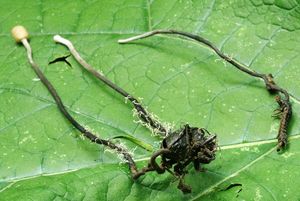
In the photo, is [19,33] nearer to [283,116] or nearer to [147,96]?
[147,96]

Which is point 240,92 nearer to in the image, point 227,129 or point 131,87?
point 227,129

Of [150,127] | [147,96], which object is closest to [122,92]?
[147,96]

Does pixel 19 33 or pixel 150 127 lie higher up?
pixel 19 33

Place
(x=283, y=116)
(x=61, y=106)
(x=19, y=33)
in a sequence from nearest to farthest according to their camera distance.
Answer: (x=283, y=116), (x=61, y=106), (x=19, y=33)

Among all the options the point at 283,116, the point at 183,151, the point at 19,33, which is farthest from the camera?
the point at 19,33

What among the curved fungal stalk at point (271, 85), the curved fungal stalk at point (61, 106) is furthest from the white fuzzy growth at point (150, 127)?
the curved fungal stalk at point (271, 85)

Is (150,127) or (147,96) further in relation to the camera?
(147,96)
